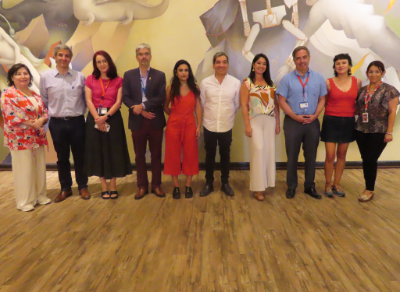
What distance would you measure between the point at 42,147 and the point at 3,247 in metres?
1.16

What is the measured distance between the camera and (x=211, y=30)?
422 cm

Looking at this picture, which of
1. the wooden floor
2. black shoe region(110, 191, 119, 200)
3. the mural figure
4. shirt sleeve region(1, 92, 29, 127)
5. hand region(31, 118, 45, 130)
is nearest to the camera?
the wooden floor

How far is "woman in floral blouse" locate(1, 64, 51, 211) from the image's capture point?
2926 mm

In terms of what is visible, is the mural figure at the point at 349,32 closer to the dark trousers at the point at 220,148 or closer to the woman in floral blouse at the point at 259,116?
the woman in floral blouse at the point at 259,116

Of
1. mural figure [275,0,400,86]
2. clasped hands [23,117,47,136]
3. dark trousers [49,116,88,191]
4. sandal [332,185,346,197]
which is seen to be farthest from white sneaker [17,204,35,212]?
mural figure [275,0,400,86]

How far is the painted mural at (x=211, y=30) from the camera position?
4.16m

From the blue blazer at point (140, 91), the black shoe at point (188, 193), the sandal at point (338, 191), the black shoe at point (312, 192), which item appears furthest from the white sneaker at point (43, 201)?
the sandal at point (338, 191)

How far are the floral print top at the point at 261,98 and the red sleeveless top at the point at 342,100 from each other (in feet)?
2.21

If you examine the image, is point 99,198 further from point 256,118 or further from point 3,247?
point 256,118

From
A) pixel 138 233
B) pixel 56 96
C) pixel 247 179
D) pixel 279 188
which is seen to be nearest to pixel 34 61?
pixel 56 96

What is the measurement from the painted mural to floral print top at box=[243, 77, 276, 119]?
4.25 feet

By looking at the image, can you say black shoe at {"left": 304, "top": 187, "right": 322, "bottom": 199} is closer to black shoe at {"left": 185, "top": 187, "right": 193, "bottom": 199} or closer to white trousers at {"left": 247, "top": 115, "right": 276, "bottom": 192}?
white trousers at {"left": 247, "top": 115, "right": 276, "bottom": 192}

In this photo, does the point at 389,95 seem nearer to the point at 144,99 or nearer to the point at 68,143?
the point at 144,99

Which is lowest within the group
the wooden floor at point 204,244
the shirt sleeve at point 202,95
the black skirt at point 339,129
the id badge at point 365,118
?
the wooden floor at point 204,244
